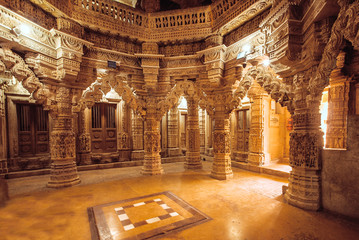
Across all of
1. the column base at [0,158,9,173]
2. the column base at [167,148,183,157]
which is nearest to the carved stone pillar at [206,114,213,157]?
the column base at [167,148,183,157]

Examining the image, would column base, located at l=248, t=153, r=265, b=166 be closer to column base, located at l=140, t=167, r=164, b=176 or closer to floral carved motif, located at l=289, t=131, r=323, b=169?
floral carved motif, located at l=289, t=131, r=323, b=169

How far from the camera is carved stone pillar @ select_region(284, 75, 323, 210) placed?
3459 mm

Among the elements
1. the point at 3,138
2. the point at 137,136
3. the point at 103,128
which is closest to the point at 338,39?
the point at 137,136

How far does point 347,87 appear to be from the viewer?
5160mm

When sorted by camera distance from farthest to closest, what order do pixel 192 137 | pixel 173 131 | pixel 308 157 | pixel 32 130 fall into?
1. pixel 173 131
2. pixel 192 137
3. pixel 32 130
4. pixel 308 157

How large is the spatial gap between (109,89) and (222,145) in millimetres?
4394

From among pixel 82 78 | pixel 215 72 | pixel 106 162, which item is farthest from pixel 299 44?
pixel 106 162

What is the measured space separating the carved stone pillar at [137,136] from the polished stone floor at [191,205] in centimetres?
278

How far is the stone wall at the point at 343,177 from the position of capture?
3.06 m

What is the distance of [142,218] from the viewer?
131 inches

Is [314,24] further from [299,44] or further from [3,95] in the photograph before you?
[3,95]

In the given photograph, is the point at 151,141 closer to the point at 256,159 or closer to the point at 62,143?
the point at 62,143

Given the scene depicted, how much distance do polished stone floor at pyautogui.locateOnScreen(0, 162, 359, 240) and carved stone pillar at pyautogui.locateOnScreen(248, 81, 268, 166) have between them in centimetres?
127

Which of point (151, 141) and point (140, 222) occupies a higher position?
point (151, 141)
